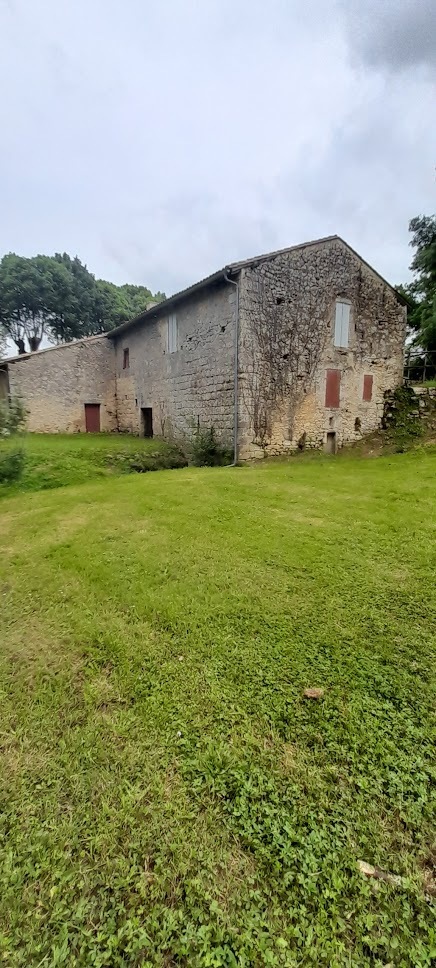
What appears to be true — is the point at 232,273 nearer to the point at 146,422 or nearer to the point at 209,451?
the point at 209,451

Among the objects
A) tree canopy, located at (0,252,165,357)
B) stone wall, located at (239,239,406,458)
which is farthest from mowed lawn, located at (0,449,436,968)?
tree canopy, located at (0,252,165,357)

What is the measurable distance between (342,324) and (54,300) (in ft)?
80.2

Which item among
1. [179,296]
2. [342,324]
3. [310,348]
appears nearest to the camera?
[310,348]

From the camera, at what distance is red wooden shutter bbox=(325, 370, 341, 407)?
1257 cm

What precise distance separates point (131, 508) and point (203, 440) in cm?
537

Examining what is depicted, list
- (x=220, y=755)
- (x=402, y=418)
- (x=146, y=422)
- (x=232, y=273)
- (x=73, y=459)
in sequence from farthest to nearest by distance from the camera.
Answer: (x=146, y=422), (x=402, y=418), (x=73, y=459), (x=232, y=273), (x=220, y=755)

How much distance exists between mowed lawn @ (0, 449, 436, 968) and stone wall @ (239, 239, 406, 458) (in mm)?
6992

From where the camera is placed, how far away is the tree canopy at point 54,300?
93.8 feet

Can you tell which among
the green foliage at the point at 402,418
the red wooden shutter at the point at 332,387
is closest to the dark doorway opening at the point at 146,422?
the red wooden shutter at the point at 332,387

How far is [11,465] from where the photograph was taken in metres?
8.57

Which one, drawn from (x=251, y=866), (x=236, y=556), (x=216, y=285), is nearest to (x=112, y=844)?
(x=251, y=866)

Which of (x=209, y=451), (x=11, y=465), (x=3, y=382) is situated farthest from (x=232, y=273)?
(x=3, y=382)

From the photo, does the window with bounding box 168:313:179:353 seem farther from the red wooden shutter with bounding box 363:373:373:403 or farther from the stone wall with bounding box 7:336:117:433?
the red wooden shutter with bounding box 363:373:373:403

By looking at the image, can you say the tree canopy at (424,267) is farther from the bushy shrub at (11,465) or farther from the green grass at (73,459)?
the bushy shrub at (11,465)
